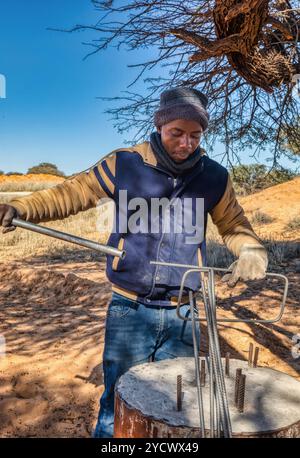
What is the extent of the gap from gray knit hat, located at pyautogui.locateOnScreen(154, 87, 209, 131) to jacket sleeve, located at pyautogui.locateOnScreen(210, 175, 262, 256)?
37 cm

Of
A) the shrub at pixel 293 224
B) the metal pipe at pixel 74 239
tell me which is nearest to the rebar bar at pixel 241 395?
the metal pipe at pixel 74 239

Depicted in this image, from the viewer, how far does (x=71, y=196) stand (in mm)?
2215

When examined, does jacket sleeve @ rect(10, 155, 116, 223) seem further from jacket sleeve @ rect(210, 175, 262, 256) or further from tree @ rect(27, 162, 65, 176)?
tree @ rect(27, 162, 65, 176)

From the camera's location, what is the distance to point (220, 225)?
2.38 metres

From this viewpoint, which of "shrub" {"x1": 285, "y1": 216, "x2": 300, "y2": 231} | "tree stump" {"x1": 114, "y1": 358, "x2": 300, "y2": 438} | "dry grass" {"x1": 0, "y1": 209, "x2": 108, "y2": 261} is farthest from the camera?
"shrub" {"x1": 285, "y1": 216, "x2": 300, "y2": 231}

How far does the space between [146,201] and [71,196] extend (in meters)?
0.35

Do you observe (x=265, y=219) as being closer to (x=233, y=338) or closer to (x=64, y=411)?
(x=233, y=338)

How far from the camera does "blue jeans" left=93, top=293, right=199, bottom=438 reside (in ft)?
7.12

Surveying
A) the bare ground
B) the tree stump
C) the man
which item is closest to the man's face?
the man

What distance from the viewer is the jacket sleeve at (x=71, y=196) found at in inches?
83.8

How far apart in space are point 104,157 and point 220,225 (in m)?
0.66

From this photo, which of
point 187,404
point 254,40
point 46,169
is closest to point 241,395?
point 187,404

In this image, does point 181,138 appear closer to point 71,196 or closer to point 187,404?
point 71,196
